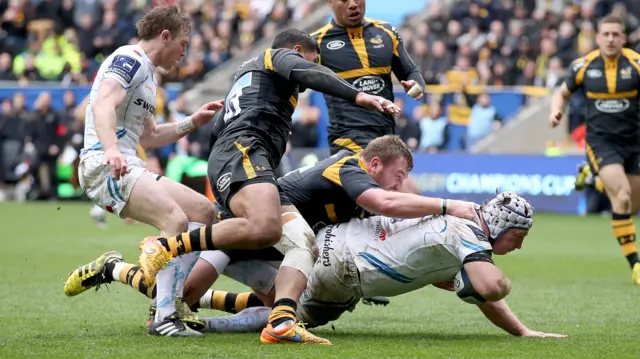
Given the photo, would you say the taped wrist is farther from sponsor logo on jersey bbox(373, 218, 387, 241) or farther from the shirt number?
sponsor logo on jersey bbox(373, 218, 387, 241)

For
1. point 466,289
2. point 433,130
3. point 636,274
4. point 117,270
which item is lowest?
point 433,130

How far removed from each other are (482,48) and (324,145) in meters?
4.16

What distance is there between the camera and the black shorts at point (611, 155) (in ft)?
38.8

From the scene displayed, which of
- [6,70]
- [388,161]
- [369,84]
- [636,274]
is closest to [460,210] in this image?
[388,161]

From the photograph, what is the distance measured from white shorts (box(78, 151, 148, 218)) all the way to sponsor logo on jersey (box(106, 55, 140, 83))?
53 centimetres

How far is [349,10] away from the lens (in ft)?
32.7

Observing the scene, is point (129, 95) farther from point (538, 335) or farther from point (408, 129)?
point (408, 129)

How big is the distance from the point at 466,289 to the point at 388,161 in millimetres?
938

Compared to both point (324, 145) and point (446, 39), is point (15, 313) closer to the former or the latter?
point (324, 145)

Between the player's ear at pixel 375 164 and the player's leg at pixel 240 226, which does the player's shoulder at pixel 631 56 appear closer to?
the player's ear at pixel 375 164

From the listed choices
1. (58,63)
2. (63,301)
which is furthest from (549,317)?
(58,63)

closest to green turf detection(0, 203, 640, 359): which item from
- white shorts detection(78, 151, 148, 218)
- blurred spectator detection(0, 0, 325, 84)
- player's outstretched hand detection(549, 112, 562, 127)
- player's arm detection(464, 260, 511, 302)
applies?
player's arm detection(464, 260, 511, 302)

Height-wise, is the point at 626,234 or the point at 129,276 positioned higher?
the point at 129,276

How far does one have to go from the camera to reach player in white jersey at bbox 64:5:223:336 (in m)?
7.16
